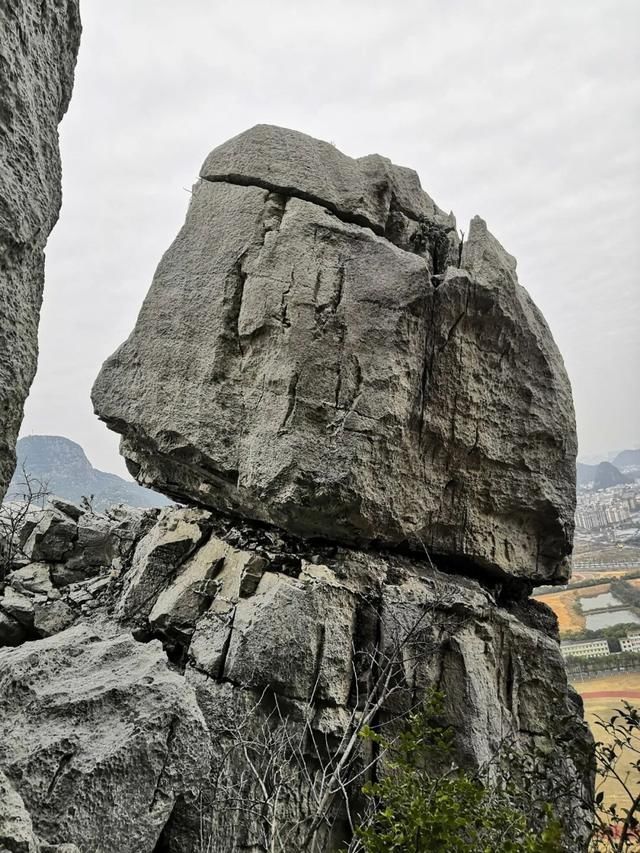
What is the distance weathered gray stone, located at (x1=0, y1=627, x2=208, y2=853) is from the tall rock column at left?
2.03m

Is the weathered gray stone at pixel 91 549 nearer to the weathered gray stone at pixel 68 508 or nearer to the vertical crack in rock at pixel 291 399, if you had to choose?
the weathered gray stone at pixel 68 508

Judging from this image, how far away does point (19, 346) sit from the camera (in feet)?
6.89

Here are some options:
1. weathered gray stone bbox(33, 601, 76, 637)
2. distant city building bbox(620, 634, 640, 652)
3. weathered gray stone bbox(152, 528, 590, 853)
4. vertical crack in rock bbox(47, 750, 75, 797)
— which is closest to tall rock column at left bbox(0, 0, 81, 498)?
vertical crack in rock bbox(47, 750, 75, 797)

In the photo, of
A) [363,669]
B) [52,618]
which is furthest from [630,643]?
[52,618]

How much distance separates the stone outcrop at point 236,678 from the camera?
338 centimetres

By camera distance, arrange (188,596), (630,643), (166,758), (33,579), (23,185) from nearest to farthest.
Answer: (23,185) → (166,758) → (188,596) → (33,579) → (630,643)

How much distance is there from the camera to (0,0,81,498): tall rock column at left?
6.68ft

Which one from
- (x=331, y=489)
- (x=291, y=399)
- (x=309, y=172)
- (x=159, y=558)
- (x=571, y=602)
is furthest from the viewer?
(x=571, y=602)

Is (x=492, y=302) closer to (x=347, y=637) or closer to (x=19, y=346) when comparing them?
(x=347, y=637)

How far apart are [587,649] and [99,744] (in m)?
10.5

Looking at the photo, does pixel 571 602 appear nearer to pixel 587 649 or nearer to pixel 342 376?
pixel 587 649

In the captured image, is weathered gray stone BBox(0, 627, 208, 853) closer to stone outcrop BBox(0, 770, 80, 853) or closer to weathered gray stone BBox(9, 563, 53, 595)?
stone outcrop BBox(0, 770, 80, 853)

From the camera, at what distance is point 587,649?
1129cm

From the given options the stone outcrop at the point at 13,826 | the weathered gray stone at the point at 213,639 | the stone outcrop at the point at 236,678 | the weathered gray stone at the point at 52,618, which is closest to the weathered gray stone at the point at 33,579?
the stone outcrop at the point at 236,678
